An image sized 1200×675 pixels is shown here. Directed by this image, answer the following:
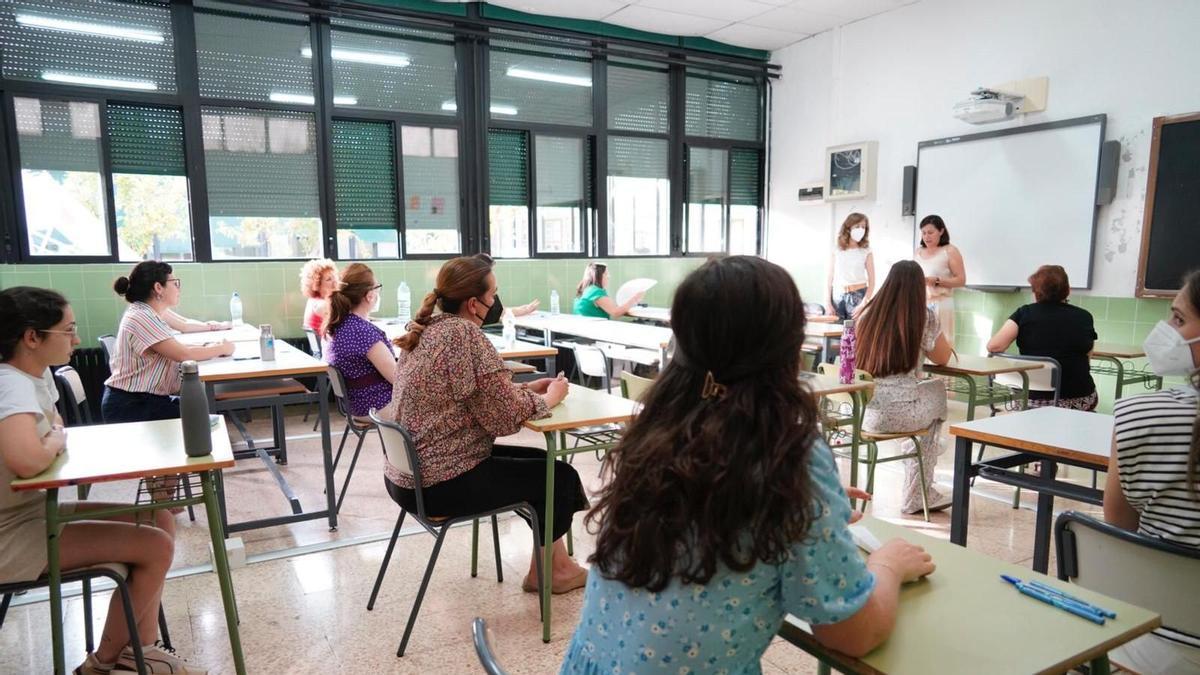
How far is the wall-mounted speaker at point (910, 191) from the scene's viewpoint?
252 inches

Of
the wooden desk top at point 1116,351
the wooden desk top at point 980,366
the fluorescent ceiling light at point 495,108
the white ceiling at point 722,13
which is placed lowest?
the wooden desk top at point 1116,351

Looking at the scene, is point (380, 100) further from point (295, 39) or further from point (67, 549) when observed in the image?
point (67, 549)

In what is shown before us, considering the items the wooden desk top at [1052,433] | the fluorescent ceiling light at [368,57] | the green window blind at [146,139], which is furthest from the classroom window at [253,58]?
the wooden desk top at [1052,433]

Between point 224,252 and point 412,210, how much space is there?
154 cm

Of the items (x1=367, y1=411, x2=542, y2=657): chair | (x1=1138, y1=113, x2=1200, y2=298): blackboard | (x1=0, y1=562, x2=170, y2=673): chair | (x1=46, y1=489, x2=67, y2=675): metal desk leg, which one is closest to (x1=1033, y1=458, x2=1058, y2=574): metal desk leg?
(x1=367, y1=411, x2=542, y2=657): chair

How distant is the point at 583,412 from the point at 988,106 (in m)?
4.67

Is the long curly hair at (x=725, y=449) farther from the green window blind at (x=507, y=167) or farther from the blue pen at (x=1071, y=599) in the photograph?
the green window blind at (x=507, y=167)

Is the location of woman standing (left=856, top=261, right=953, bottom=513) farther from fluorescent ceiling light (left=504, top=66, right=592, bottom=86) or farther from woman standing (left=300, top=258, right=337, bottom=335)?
fluorescent ceiling light (left=504, top=66, right=592, bottom=86)

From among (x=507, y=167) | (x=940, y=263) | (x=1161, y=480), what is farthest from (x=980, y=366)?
(x=507, y=167)

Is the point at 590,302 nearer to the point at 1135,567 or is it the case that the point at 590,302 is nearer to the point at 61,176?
the point at 61,176

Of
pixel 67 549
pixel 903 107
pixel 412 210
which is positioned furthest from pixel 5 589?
pixel 903 107

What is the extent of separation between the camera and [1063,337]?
3953 millimetres

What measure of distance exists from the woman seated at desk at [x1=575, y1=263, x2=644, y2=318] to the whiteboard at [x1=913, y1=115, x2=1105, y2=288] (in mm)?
2741

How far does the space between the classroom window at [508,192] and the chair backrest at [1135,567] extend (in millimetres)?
5762
